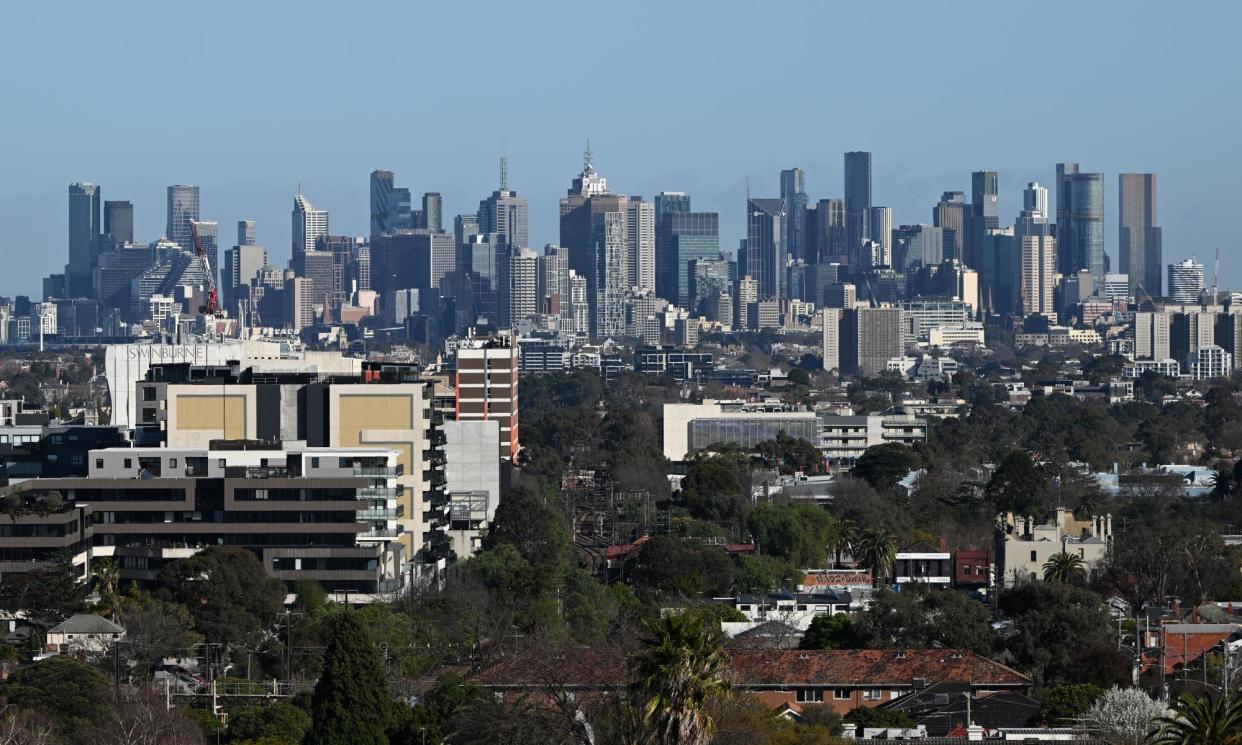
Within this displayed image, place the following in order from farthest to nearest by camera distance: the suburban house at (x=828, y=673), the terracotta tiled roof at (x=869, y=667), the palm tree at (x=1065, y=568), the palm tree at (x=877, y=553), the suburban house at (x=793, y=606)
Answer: the palm tree at (x=877, y=553)
the palm tree at (x=1065, y=568)
the suburban house at (x=793, y=606)
the terracotta tiled roof at (x=869, y=667)
the suburban house at (x=828, y=673)

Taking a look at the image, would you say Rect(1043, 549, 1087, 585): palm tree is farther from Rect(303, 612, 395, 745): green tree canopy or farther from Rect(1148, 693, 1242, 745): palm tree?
Rect(1148, 693, 1242, 745): palm tree

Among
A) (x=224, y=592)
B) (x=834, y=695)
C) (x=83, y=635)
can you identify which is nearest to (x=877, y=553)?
(x=224, y=592)

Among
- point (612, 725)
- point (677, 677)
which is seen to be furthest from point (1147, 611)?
point (677, 677)

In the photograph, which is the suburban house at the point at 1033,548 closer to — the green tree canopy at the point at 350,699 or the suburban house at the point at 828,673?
the suburban house at the point at 828,673

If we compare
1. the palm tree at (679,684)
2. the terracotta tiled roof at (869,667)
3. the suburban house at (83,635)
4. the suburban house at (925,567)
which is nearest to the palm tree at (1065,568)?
the suburban house at (925,567)

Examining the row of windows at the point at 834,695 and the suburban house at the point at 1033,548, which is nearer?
the row of windows at the point at 834,695

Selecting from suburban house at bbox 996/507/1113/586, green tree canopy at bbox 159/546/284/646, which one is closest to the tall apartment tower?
suburban house at bbox 996/507/1113/586
